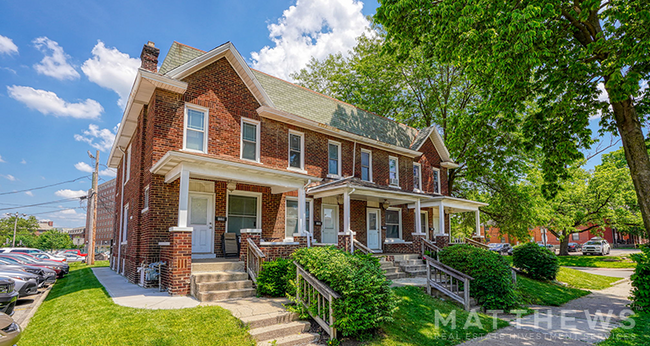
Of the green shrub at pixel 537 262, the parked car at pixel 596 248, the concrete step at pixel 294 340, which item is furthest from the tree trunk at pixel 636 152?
the parked car at pixel 596 248

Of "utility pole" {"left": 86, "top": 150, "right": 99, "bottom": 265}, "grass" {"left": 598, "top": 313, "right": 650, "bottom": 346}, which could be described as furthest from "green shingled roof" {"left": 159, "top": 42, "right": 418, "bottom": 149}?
"utility pole" {"left": 86, "top": 150, "right": 99, "bottom": 265}

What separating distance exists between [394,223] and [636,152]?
10300 mm

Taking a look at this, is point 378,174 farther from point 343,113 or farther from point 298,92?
point 298,92

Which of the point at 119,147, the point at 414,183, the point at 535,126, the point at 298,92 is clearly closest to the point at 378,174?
the point at 414,183

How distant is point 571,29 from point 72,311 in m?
15.4

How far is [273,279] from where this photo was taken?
8.51m

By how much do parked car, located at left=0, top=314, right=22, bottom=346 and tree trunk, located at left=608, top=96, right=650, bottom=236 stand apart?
14336 mm

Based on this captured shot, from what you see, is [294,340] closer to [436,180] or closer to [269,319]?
[269,319]

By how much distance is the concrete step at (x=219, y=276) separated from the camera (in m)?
8.65

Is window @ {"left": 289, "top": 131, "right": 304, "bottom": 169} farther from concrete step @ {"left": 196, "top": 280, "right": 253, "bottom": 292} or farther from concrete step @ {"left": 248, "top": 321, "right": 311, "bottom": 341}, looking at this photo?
concrete step @ {"left": 248, "top": 321, "right": 311, "bottom": 341}

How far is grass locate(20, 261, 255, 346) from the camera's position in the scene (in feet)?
18.0

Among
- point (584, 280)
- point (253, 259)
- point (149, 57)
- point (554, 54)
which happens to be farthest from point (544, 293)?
point (149, 57)

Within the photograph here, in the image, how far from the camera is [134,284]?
1086cm

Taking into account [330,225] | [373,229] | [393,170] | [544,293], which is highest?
[393,170]
